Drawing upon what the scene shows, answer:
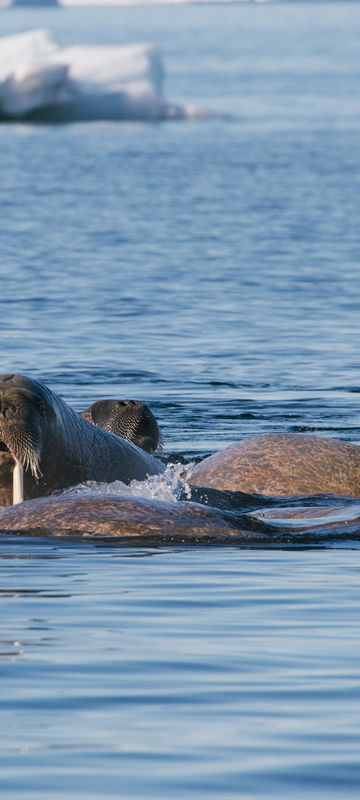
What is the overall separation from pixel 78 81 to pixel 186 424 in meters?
35.9

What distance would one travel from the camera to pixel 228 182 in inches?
1594

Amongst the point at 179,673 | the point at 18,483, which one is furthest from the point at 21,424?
the point at 179,673

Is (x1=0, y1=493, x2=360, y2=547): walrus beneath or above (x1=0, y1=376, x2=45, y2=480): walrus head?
beneath

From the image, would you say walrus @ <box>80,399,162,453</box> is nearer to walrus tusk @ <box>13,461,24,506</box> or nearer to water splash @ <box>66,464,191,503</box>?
water splash @ <box>66,464,191,503</box>

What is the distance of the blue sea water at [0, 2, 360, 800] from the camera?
482cm

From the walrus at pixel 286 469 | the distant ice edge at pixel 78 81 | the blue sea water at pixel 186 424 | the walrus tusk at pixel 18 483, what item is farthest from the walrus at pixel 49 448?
the distant ice edge at pixel 78 81

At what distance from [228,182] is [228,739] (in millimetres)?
36265

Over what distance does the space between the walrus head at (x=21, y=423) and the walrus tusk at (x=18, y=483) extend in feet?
0.23

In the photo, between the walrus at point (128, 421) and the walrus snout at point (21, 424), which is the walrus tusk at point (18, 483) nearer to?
the walrus snout at point (21, 424)

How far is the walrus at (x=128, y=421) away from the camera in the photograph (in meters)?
11.0

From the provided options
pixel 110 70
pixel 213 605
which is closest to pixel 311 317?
pixel 213 605

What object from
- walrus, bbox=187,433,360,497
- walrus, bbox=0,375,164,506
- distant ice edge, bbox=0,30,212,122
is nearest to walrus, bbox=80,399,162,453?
walrus, bbox=187,433,360,497

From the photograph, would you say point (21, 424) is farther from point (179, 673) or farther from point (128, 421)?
point (179, 673)

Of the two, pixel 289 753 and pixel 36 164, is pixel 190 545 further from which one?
pixel 36 164
